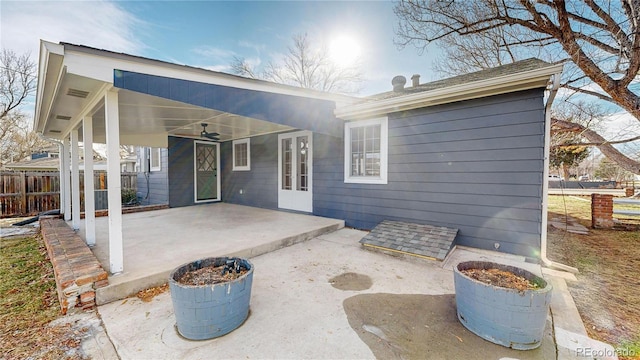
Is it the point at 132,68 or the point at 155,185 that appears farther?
the point at 155,185

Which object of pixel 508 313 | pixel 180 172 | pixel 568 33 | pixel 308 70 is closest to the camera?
pixel 508 313

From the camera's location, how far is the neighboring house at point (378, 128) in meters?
3.04

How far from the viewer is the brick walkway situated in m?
3.79

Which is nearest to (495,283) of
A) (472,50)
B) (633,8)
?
(633,8)

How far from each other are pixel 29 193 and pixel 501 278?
12096mm

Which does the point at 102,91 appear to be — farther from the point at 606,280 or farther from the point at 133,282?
the point at 606,280

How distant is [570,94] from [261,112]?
28.5 feet

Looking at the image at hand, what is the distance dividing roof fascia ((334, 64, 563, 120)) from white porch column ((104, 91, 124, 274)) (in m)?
3.61

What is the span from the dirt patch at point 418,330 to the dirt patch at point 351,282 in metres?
0.22

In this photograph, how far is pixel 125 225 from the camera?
5.37m

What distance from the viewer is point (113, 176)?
9.27 ft

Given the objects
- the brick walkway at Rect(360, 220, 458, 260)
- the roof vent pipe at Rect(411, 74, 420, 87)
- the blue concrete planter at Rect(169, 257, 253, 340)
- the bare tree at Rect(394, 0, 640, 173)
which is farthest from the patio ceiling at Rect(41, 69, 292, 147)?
the bare tree at Rect(394, 0, 640, 173)

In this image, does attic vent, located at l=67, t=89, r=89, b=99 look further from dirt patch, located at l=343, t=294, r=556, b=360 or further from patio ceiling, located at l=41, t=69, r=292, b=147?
dirt patch, located at l=343, t=294, r=556, b=360

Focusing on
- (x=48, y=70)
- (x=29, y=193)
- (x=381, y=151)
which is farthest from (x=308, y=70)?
(x=48, y=70)
